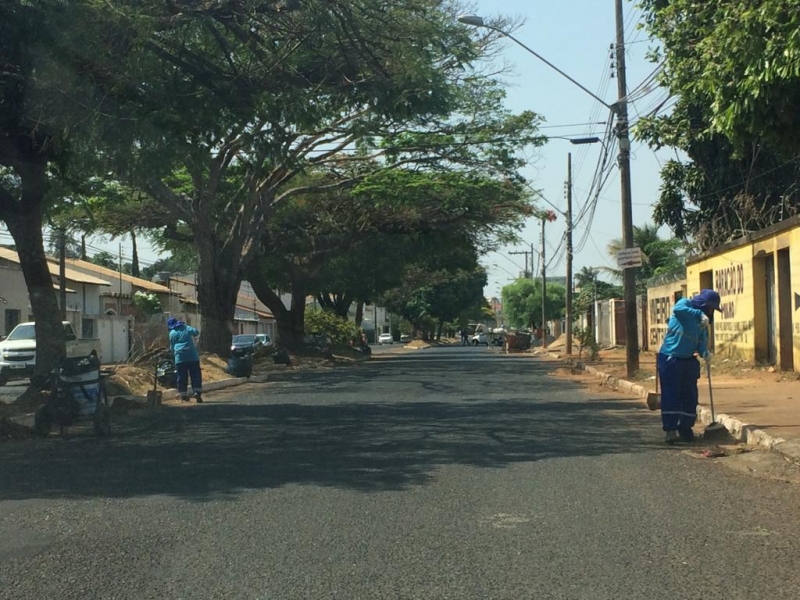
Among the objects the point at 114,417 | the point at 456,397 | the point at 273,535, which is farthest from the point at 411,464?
the point at 456,397

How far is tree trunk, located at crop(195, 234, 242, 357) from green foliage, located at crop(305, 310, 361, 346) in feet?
67.9

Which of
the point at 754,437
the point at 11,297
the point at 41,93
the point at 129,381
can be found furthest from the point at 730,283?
the point at 11,297

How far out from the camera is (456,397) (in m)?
18.2

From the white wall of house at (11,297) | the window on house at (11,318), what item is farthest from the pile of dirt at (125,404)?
the window on house at (11,318)

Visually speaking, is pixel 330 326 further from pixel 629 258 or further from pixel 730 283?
pixel 629 258

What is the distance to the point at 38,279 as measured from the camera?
50.5 feet

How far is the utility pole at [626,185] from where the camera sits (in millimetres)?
21594

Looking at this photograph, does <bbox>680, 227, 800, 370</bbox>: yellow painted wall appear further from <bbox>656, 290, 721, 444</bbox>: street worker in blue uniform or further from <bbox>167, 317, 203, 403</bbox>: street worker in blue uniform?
<bbox>167, 317, 203, 403</bbox>: street worker in blue uniform

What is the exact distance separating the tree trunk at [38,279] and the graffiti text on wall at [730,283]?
1467 centimetres

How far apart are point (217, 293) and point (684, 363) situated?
1932 cm

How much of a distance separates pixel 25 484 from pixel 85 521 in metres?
1.99

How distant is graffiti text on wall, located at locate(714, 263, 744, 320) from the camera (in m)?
22.4

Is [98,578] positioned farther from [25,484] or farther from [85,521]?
[25,484]

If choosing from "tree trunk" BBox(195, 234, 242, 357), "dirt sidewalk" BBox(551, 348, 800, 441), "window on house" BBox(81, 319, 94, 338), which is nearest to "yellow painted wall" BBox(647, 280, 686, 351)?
"dirt sidewalk" BBox(551, 348, 800, 441)
